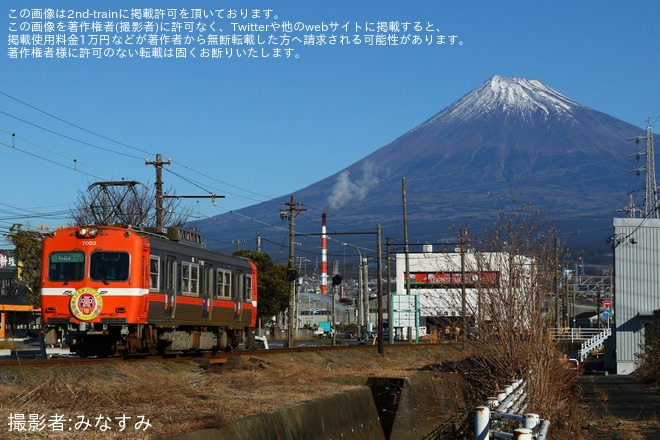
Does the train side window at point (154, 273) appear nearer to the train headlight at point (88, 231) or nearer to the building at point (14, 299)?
the train headlight at point (88, 231)

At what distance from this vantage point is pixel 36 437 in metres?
10.4

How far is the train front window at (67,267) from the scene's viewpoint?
949 inches

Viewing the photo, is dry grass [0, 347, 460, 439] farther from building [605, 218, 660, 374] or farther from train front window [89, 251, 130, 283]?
building [605, 218, 660, 374]

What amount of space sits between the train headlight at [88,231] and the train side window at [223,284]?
5.88 metres

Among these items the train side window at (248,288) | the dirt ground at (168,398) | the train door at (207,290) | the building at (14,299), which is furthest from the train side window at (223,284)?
the building at (14,299)

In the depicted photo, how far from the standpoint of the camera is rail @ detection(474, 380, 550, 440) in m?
9.89

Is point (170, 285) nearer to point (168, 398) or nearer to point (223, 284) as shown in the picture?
point (223, 284)

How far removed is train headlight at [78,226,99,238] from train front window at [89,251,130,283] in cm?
51

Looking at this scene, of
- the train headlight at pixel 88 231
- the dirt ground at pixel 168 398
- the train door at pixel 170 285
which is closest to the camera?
the dirt ground at pixel 168 398

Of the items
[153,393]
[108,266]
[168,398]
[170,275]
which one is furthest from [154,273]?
[168,398]

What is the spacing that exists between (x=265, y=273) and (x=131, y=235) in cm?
6007

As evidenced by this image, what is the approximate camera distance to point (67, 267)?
24203 mm

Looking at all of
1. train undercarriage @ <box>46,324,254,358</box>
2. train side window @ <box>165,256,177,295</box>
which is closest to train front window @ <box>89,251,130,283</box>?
train undercarriage @ <box>46,324,254,358</box>

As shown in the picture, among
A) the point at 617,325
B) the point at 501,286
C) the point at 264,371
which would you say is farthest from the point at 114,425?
the point at 617,325
